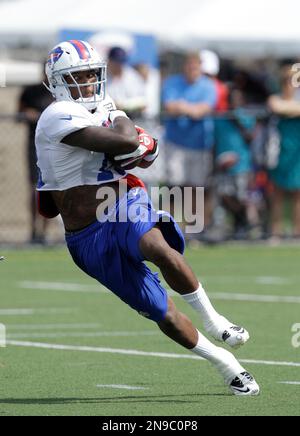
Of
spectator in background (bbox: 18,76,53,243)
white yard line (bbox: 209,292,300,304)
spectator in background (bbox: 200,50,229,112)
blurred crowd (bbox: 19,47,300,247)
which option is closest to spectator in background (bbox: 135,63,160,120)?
blurred crowd (bbox: 19,47,300,247)

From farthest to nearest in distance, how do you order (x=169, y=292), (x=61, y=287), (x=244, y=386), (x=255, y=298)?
(x=61, y=287) < (x=169, y=292) < (x=255, y=298) < (x=244, y=386)

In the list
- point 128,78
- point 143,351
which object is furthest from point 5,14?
point 143,351

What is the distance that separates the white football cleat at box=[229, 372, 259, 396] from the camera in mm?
7406

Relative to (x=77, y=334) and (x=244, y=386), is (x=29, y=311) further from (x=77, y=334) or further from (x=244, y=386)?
(x=244, y=386)

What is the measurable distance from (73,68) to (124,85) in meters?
9.70

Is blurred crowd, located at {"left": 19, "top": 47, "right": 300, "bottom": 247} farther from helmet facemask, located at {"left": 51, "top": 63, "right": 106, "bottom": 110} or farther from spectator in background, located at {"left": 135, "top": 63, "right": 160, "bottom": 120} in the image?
helmet facemask, located at {"left": 51, "top": 63, "right": 106, "bottom": 110}

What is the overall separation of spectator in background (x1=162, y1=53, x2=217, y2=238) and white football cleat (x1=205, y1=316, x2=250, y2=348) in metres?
10.3

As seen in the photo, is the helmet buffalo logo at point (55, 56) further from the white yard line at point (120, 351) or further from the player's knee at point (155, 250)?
the white yard line at point (120, 351)

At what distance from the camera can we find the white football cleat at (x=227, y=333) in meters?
7.48

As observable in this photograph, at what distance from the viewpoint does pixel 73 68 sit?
7512mm
